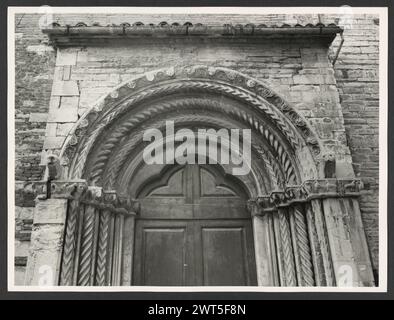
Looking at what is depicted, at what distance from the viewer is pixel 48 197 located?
11.8ft

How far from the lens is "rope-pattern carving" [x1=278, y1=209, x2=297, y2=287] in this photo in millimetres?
3688

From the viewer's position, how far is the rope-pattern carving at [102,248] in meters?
3.63

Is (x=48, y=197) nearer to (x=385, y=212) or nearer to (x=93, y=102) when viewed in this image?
(x=93, y=102)

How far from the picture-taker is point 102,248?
3711mm

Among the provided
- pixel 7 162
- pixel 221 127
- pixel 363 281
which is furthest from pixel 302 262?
pixel 7 162

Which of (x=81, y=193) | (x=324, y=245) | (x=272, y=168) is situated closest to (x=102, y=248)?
(x=81, y=193)

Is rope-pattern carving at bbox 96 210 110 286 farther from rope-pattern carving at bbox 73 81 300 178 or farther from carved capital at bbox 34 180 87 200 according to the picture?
rope-pattern carving at bbox 73 81 300 178

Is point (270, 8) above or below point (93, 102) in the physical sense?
above

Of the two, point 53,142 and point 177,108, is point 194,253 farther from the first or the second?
point 53,142

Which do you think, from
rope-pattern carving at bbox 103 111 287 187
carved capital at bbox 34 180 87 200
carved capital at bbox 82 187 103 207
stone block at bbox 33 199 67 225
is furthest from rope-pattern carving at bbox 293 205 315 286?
stone block at bbox 33 199 67 225

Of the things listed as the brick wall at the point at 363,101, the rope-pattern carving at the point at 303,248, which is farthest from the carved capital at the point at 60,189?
the brick wall at the point at 363,101

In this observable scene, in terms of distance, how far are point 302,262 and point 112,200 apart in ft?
6.24

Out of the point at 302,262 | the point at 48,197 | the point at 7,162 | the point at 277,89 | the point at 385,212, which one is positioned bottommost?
the point at 302,262

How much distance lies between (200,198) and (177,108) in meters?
1.00
